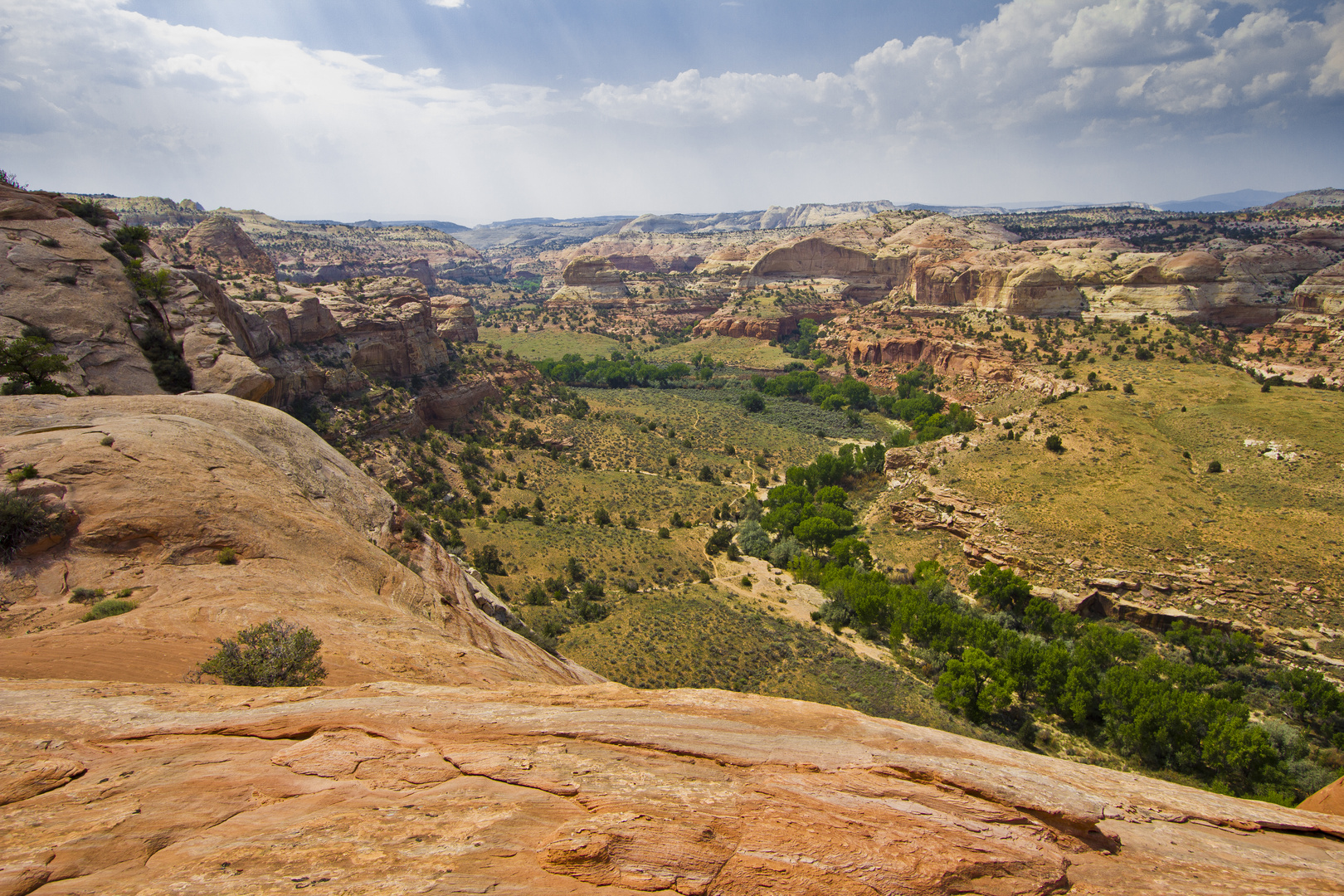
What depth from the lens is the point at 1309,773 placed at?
61.5 ft

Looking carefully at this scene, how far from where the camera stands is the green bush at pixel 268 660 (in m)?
9.26

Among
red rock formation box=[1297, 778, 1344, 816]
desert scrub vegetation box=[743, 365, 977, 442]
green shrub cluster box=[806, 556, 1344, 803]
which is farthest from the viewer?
desert scrub vegetation box=[743, 365, 977, 442]

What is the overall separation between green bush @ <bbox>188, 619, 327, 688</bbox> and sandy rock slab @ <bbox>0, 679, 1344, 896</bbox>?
80 centimetres

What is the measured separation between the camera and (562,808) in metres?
Result: 6.41

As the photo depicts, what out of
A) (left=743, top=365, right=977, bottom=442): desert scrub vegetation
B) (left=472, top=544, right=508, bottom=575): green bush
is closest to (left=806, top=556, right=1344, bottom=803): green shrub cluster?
(left=472, top=544, right=508, bottom=575): green bush

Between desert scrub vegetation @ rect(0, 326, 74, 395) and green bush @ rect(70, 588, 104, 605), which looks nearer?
green bush @ rect(70, 588, 104, 605)

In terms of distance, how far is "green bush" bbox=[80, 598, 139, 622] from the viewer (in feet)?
32.7

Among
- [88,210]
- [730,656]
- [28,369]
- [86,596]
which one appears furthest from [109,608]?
[88,210]

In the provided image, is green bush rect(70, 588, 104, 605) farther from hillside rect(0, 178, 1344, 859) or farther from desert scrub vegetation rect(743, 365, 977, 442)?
desert scrub vegetation rect(743, 365, 977, 442)

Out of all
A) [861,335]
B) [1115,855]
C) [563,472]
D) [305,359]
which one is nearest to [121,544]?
[1115,855]

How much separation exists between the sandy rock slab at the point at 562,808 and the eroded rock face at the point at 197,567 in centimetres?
198

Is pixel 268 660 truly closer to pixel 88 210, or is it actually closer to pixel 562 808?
pixel 562 808

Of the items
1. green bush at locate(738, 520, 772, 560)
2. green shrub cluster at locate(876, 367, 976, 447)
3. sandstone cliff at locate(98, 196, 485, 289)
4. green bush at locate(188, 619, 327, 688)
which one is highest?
sandstone cliff at locate(98, 196, 485, 289)

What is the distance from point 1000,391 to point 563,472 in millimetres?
46677
